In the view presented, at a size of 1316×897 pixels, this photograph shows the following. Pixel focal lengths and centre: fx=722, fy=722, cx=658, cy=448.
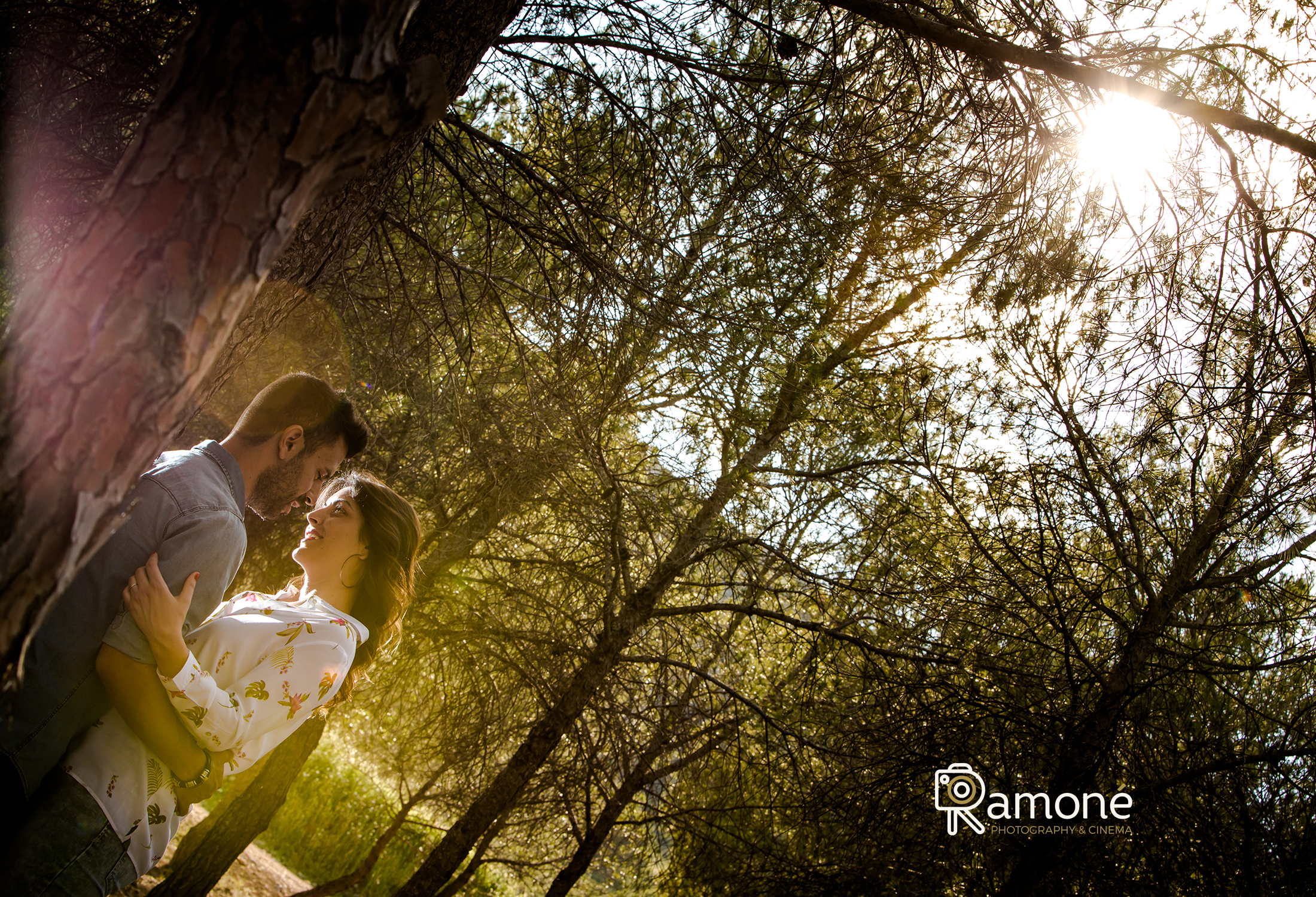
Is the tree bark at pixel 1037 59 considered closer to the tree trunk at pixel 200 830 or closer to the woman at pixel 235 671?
the woman at pixel 235 671

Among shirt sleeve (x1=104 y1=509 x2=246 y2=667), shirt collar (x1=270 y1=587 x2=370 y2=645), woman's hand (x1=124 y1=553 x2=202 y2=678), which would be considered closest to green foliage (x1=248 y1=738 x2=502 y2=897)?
shirt collar (x1=270 y1=587 x2=370 y2=645)

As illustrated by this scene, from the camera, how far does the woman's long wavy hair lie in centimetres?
211

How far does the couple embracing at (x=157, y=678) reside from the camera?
1.40m

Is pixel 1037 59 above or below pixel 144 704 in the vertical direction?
above

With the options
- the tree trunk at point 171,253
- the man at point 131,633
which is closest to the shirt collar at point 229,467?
the man at point 131,633

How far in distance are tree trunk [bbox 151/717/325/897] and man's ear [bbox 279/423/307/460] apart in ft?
12.2

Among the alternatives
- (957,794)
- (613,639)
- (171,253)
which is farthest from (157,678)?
(613,639)

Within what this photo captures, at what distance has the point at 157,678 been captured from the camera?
1484mm

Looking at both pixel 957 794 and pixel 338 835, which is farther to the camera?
pixel 338 835

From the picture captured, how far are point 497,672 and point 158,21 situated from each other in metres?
4.66

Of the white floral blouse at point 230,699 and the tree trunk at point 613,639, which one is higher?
the tree trunk at point 613,639

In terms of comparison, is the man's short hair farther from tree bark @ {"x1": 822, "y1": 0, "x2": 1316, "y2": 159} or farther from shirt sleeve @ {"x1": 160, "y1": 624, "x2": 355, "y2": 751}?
tree bark @ {"x1": 822, "y1": 0, "x2": 1316, "y2": 159}

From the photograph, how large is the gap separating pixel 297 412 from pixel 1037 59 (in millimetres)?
2734

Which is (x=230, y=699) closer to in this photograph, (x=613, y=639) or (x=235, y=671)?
(x=235, y=671)
